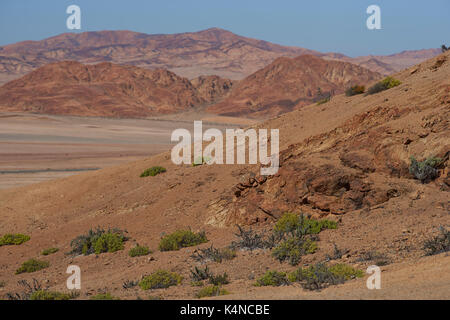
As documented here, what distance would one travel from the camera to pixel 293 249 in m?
7.92

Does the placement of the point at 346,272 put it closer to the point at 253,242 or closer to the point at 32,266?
the point at 253,242

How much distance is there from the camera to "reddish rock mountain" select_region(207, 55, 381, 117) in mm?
91331

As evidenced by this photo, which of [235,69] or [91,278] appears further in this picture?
[235,69]

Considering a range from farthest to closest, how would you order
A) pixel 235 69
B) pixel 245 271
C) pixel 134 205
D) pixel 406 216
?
pixel 235 69, pixel 134 205, pixel 406 216, pixel 245 271

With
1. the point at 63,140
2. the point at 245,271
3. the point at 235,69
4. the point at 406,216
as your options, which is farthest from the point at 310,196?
the point at 235,69

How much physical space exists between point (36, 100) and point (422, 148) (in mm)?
89322

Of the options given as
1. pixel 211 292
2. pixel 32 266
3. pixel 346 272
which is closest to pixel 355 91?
pixel 346 272

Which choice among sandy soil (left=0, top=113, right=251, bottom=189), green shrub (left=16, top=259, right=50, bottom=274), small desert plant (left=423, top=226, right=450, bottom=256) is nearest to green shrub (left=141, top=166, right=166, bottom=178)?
green shrub (left=16, top=259, right=50, bottom=274)

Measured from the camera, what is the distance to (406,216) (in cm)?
865

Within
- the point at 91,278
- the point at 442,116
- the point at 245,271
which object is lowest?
the point at 91,278

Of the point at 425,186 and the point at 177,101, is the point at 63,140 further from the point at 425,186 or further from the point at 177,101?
the point at 177,101

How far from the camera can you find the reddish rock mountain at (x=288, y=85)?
300 ft

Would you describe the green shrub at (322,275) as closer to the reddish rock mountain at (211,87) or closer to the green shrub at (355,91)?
the green shrub at (355,91)

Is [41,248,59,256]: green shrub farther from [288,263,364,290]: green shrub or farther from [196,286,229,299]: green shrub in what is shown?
[288,263,364,290]: green shrub
